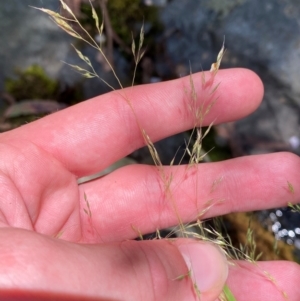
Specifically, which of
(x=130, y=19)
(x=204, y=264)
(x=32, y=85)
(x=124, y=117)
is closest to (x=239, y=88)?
(x=124, y=117)

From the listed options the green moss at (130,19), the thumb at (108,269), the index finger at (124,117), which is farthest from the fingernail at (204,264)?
the green moss at (130,19)

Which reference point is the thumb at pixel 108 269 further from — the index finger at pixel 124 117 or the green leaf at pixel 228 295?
the index finger at pixel 124 117

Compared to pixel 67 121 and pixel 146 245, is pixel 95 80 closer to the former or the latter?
pixel 67 121

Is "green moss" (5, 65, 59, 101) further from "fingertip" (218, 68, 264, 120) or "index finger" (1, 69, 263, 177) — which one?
"fingertip" (218, 68, 264, 120)

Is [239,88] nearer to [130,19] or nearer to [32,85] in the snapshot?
[130,19]

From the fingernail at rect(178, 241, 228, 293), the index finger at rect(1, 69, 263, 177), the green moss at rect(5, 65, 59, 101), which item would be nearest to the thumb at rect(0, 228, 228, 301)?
the fingernail at rect(178, 241, 228, 293)

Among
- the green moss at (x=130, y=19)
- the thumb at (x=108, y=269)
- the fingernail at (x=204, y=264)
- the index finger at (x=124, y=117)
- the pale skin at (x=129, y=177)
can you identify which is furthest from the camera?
the green moss at (x=130, y=19)
